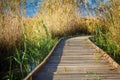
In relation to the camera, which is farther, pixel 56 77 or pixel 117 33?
pixel 117 33

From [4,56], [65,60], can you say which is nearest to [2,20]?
[4,56]

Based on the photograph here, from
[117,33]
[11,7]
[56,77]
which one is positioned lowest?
[56,77]

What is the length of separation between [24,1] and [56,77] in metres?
4.10

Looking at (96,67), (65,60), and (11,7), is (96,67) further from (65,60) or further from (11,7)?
(11,7)

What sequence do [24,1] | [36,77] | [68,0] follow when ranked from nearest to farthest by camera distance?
[36,77]
[24,1]
[68,0]

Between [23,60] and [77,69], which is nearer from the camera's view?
[77,69]

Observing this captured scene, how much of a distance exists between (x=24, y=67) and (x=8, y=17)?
1.72 m

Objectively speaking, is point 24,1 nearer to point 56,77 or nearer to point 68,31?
point 56,77

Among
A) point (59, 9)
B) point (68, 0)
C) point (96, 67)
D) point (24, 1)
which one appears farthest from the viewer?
point (68, 0)

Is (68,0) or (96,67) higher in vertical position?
(68,0)

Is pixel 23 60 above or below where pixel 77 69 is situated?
above

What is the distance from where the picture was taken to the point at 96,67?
A: 7.71 meters

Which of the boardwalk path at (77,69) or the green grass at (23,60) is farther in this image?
the green grass at (23,60)

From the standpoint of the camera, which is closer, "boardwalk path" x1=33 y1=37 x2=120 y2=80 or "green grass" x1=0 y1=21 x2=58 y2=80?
"boardwalk path" x1=33 y1=37 x2=120 y2=80
